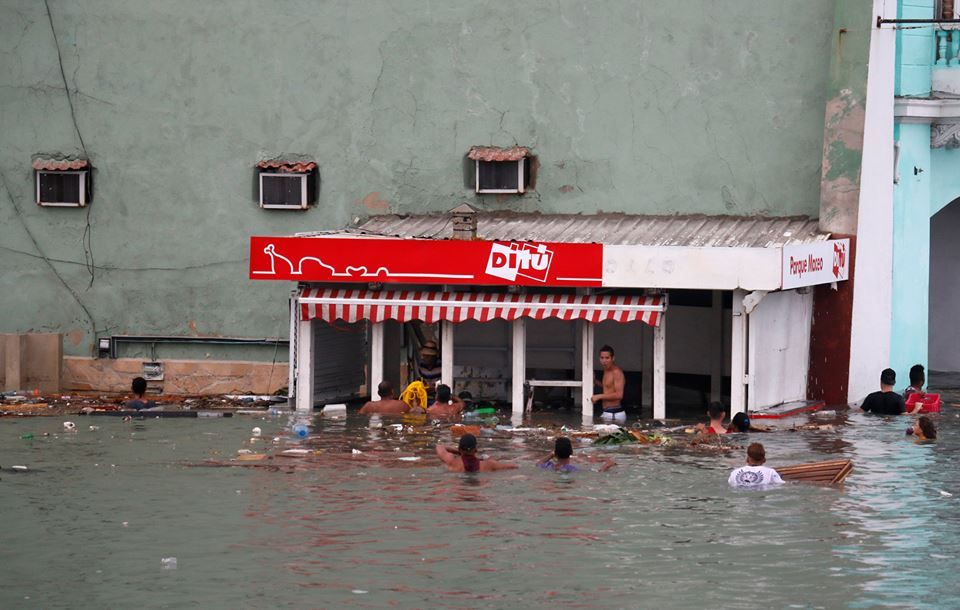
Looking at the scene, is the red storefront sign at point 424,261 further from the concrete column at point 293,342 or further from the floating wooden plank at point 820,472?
the floating wooden plank at point 820,472

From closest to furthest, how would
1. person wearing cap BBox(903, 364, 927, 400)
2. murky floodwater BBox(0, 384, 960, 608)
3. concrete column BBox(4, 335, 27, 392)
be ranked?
1. murky floodwater BBox(0, 384, 960, 608)
2. person wearing cap BBox(903, 364, 927, 400)
3. concrete column BBox(4, 335, 27, 392)

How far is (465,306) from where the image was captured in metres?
27.3

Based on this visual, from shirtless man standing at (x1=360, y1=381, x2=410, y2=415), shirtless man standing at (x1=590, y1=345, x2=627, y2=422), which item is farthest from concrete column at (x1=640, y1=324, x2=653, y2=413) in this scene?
shirtless man standing at (x1=360, y1=381, x2=410, y2=415)

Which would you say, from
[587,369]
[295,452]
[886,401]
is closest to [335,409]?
[587,369]

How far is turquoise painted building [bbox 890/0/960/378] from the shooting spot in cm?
2869

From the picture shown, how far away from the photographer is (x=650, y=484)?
21500 mm

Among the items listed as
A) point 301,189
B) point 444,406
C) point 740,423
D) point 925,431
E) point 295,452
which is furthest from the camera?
point 301,189

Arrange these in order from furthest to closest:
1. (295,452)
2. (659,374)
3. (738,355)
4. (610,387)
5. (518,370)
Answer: (518,370)
(610,387)
(659,374)
(738,355)
(295,452)

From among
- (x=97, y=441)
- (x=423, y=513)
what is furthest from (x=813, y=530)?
(x=97, y=441)

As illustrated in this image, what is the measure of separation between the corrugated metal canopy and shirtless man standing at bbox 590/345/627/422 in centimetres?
188

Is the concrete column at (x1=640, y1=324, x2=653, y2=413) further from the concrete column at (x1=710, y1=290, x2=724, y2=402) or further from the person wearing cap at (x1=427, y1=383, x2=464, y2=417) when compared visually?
the person wearing cap at (x1=427, y1=383, x2=464, y2=417)

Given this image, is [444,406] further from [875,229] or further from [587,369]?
[875,229]

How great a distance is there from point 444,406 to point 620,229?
4545mm

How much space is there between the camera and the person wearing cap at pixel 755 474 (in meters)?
21.0
